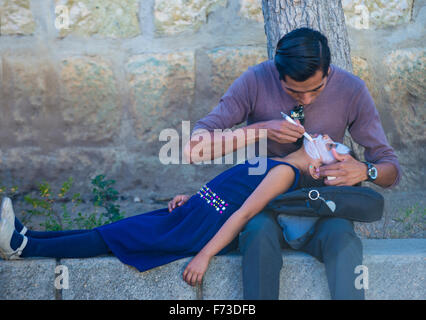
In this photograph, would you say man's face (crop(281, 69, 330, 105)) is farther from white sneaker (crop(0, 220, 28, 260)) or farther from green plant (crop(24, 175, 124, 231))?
white sneaker (crop(0, 220, 28, 260))

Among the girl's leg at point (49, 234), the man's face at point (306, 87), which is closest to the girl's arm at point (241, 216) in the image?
the man's face at point (306, 87)

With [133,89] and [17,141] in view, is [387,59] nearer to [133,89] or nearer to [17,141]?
[133,89]

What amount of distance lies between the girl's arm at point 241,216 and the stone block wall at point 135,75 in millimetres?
1252

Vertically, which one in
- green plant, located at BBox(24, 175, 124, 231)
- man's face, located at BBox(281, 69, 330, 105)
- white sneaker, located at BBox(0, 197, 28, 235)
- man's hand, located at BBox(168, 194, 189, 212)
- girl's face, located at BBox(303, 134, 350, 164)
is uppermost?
man's face, located at BBox(281, 69, 330, 105)

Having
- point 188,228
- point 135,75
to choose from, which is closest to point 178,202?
point 188,228

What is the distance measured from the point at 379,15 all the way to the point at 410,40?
10.9 inches

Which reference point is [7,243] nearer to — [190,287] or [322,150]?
[190,287]

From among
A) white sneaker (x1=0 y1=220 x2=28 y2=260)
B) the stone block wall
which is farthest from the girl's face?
white sneaker (x1=0 y1=220 x2=28 y2=260)

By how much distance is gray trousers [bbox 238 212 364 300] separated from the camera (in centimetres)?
221

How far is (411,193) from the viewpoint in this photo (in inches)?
144

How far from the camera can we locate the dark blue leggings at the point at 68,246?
8.32 ft

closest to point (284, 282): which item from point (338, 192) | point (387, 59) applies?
point (338, 192)

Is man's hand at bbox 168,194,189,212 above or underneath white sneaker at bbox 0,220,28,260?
above

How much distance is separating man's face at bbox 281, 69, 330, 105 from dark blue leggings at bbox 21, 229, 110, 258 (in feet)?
3.88
